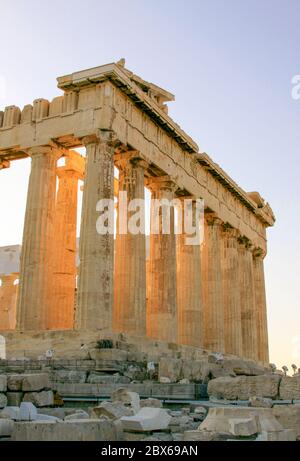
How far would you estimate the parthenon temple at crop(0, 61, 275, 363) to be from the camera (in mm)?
21000

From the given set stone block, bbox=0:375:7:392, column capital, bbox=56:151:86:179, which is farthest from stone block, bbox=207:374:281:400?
column capital, bbox=56:151:86:179

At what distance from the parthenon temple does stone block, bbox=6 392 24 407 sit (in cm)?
882

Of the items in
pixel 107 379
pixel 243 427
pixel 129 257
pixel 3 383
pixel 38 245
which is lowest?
pixel 243 427

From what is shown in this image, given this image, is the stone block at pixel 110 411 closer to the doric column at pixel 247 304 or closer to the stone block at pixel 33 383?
the stone block at pixel 33 383

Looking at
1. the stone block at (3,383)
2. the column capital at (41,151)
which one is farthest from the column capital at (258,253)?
the stone block at (3,383)

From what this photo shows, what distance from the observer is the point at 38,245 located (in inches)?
867

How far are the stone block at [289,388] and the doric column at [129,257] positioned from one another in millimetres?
10124

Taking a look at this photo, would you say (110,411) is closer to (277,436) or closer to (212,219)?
(277,436)

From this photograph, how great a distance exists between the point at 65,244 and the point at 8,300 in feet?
51.1

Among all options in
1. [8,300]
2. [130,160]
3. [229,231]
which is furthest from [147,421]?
[8,300]

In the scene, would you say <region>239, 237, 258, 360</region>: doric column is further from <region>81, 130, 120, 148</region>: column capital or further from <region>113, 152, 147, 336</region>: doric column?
<region>81, 130, 120, 148</region>: column capital

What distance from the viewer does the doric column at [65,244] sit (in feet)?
82.3
